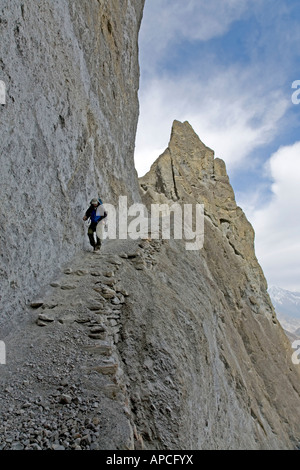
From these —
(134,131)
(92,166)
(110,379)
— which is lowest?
(110,379)

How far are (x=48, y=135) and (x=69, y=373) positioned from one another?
6693 millimetres

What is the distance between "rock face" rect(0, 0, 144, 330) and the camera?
7.15 meters

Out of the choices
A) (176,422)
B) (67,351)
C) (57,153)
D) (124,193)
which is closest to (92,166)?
(57,153)

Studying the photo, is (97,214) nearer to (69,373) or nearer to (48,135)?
(48,135)

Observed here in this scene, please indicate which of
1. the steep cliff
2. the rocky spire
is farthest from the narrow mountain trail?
the rocky spire

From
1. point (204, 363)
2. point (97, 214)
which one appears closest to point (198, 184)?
point (97, 214)

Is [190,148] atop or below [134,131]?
atop

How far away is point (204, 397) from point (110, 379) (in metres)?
3.52

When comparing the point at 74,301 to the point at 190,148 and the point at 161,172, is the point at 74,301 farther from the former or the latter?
the point at 190,148

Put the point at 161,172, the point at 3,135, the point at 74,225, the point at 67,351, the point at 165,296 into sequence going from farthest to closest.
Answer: the point at 161,172 < the point at 74,225 < the point at 165,296 < the point at 3,135 < the point at 67,351

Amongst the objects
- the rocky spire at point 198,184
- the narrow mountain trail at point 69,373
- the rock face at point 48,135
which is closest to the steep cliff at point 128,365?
the narrow mountain trail at point 69,373

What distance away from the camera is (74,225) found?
34.9ft

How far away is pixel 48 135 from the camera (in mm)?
9219

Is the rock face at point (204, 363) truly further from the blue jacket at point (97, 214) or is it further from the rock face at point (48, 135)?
the rock face at point (48, 135)
